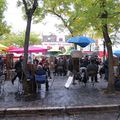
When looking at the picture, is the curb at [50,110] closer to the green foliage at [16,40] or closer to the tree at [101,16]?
the tree at [101,16]

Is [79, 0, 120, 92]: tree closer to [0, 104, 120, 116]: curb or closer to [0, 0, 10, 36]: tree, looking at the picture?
[0, 104, 120, 116]: curb

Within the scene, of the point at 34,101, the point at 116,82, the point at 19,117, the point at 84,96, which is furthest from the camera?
the point at 116,82

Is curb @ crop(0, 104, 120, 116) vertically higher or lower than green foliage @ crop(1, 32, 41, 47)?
lower

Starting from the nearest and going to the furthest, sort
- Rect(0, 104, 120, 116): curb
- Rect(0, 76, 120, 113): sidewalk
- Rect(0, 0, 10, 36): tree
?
Rect(0, 104, 120, 116): curb → Rect(0, 76, 120, 113): sidewalk → Rect(0, 0, 10, 36): tree

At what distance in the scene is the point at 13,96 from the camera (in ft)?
48.3

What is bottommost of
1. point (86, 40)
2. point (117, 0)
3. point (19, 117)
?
point (19, 117)

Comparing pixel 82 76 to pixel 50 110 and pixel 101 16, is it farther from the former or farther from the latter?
pixel 50 110

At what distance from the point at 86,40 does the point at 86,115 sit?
27.9 ft

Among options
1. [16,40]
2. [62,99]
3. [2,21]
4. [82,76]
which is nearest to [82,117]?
[62,99]

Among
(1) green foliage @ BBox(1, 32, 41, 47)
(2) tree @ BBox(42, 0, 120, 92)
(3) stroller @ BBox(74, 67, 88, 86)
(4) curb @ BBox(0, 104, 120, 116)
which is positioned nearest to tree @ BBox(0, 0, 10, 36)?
(3) stroller @ BBox(74, 67, 88, 86)

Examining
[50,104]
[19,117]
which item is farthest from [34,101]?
[19,117]

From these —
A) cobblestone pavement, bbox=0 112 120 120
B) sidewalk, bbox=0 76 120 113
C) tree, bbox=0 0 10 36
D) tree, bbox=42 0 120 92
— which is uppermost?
tree, bbox=0 0 10 36

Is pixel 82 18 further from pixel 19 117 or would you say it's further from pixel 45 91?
pixel 19 117

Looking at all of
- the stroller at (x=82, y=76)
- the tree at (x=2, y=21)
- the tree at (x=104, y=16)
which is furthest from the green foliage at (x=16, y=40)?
the tree at (x=104, y=16)
